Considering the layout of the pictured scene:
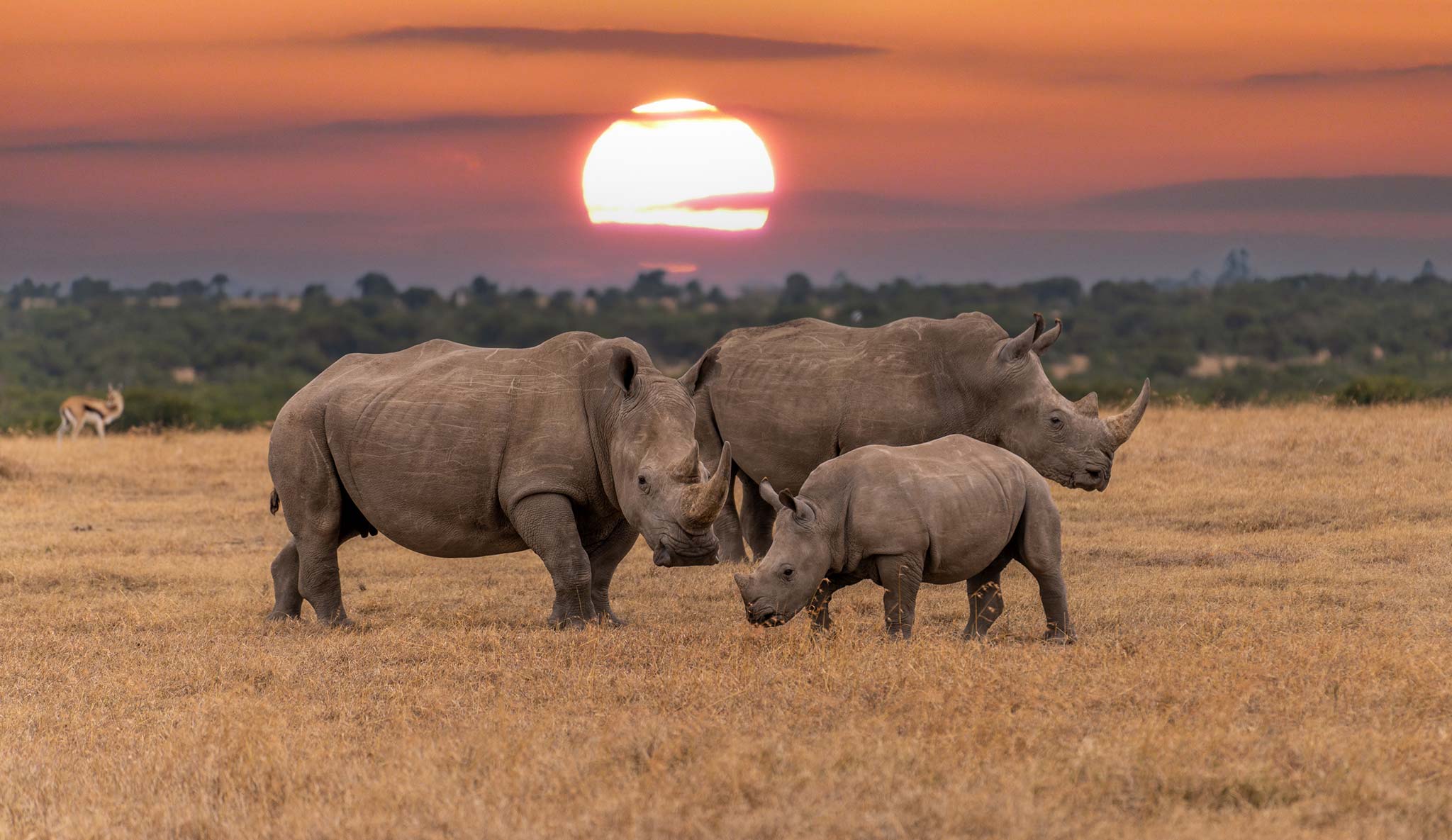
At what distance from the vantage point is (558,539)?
869cm

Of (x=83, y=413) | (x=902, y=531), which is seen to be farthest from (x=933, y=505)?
(x=83, y=413)

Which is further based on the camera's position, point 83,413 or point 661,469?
point 83,413

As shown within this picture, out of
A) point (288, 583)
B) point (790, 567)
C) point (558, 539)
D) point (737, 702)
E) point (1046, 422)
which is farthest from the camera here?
point (1046, 422)

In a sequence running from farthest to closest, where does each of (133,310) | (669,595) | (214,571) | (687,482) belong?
(133,310) → (214,571) → (669,595) → (687,482)

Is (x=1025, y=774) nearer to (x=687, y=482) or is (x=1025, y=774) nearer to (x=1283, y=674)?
(x=1283, y=674)

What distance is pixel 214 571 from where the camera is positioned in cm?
1154

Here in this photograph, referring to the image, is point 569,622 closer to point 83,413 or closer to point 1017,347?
point 1017,347

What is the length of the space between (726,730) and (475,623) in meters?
3.61

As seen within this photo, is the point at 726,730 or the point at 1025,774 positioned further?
the point at 726,730

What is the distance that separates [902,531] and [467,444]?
2.69m

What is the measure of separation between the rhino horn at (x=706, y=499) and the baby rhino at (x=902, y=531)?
24cm

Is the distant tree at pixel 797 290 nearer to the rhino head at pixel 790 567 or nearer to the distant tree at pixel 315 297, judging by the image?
the distant tree at pixel 315 297

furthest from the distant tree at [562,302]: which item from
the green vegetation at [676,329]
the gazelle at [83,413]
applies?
the gazelle at [83,413]

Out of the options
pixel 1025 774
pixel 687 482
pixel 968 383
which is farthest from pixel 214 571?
pixel 1025 774
